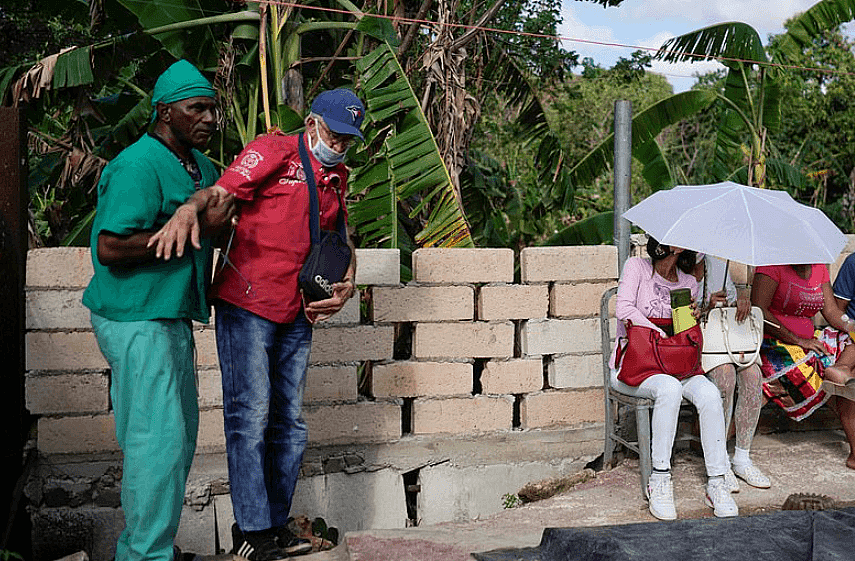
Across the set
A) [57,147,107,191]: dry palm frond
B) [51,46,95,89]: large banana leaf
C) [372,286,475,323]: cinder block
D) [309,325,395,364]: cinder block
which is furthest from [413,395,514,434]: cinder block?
[51,46,95,89]: large banana leaf

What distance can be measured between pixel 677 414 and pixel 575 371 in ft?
3.14

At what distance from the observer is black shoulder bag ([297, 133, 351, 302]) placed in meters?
3.62

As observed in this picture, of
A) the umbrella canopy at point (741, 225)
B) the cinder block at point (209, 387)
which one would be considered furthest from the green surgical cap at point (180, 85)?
the umbrella canopy at point (741, 225)

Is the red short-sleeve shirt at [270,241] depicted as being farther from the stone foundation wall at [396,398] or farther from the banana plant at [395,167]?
the banana plant at [395,167]

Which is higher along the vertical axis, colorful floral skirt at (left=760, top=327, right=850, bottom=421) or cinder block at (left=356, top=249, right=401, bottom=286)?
cinder block at (left=356, top=249, right=401, bottom=286)

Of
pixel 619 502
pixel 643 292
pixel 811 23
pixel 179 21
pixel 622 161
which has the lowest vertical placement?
pixel 619 502

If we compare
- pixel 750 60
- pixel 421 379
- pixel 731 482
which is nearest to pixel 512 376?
pixel 421 379

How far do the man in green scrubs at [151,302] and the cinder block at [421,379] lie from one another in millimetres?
1894

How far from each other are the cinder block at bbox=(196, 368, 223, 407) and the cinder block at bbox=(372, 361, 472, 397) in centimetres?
86

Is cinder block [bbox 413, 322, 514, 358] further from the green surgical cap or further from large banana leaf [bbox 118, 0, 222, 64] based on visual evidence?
large banana leaf [bbox 118, 0, 222, 64]

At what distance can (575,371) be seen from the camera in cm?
551

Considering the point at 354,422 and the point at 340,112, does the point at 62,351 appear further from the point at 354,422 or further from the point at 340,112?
the point at 340,112

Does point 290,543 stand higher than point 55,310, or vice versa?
point 55,310

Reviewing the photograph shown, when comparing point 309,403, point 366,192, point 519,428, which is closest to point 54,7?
point 366,192
